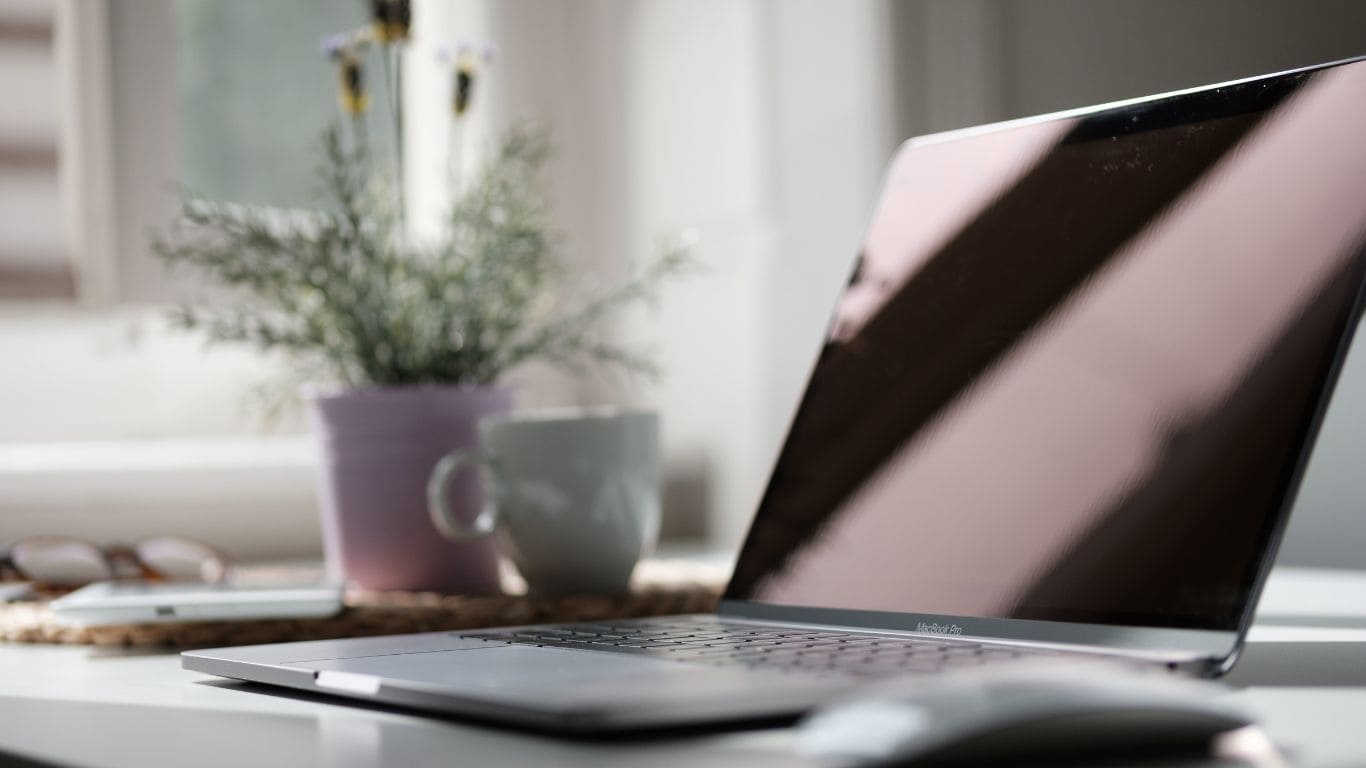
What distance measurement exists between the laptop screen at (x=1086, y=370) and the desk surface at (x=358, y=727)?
67mm

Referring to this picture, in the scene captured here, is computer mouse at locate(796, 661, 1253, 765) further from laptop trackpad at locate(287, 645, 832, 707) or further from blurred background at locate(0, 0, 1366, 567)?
blurred background at locate(0, 0, 1366, 567)

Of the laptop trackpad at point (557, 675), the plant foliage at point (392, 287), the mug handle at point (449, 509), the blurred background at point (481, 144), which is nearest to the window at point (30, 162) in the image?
the blurred background at point (481, 144)

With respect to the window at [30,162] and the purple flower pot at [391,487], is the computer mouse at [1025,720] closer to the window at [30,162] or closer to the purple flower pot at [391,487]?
the purple flower pot at [391,487]

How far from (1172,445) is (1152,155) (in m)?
0.14

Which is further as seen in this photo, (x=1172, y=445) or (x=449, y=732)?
(x=1172, y=445)

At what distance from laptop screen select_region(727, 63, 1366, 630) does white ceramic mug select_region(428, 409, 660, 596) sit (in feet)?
0.71

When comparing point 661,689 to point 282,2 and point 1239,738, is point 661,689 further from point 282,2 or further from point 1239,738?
point 282,2

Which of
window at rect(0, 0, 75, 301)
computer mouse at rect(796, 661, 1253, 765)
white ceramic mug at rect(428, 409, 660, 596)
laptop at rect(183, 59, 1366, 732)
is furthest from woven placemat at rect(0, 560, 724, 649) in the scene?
window at rect(0, 0, 75, 301)

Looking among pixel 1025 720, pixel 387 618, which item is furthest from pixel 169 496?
pixel 1025 720

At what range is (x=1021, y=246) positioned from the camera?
2.09 feet

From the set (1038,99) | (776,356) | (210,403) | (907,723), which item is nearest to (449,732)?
(907,723)

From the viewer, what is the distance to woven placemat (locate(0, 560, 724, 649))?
2.41 ft

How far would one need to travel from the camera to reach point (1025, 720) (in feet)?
0.99

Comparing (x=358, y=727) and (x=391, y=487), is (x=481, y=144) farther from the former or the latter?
(x=358, y=727)
